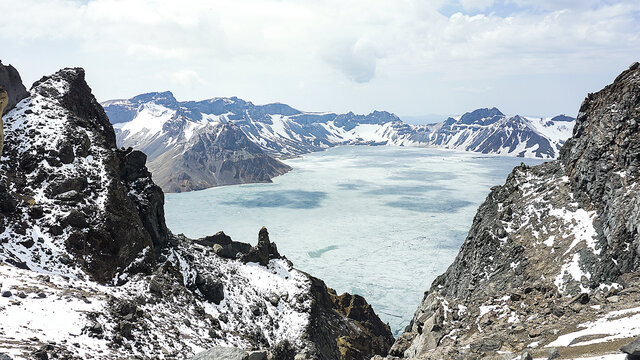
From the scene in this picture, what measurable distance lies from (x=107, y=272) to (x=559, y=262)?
4436 centimetres

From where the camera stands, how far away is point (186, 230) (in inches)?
6560

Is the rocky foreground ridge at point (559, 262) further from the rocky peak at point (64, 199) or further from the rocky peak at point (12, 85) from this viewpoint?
the rocky peak at point (12, 85)

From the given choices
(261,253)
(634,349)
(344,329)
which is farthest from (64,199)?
(344,329)

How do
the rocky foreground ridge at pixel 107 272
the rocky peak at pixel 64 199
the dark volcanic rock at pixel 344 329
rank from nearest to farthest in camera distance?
1. the rocky foreground ridge at pixel 107 272
2. the rocky peak at pixel 64 199
3. the dark volcanic rock at pixel 344 329

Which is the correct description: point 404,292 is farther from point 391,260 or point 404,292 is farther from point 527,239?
point 527,239

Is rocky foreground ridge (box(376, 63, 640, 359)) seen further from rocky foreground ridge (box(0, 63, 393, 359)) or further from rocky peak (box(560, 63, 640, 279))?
rocky foreground ridge (box(0, 63, 393, 359))

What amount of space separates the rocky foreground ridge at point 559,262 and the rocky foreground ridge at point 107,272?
561 inches

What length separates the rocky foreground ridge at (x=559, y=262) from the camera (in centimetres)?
2036

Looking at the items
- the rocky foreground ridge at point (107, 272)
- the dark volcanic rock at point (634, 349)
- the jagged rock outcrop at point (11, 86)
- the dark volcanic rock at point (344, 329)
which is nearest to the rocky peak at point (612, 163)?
the dark volcanic rock at point (634, 349)

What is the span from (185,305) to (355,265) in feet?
265

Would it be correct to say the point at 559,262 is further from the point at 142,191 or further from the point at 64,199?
the point at 142,191

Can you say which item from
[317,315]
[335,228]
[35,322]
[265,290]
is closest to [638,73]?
[317,315]

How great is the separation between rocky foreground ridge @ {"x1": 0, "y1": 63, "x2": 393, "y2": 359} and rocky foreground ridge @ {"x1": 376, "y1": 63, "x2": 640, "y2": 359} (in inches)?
561

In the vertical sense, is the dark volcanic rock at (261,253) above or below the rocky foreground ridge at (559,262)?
below
